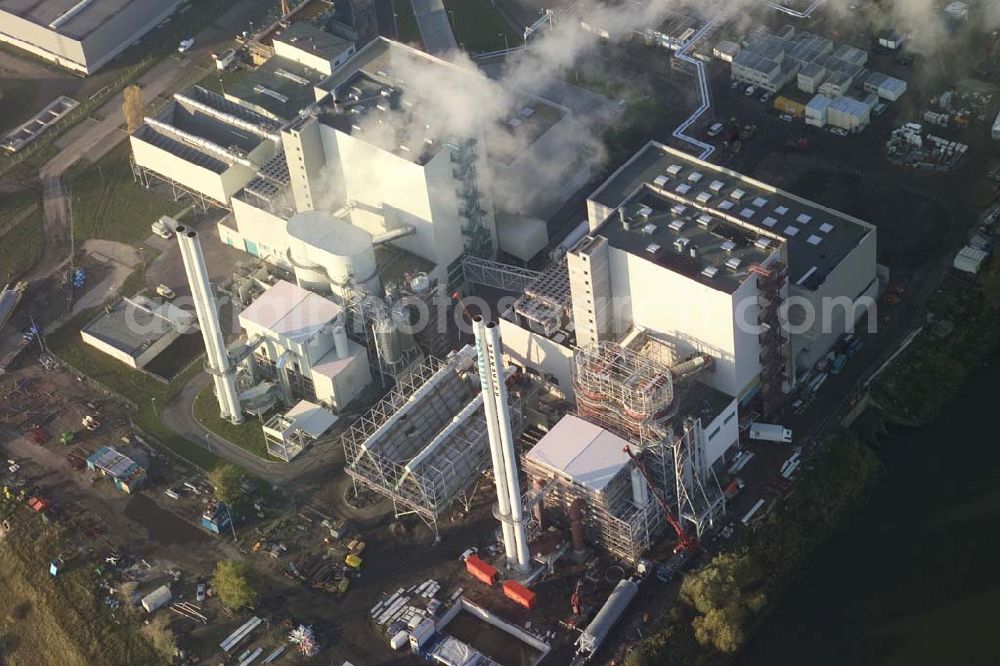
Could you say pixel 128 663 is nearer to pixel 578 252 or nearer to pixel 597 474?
pixel 597 474

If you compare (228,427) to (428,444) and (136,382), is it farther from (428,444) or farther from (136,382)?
(428,444)

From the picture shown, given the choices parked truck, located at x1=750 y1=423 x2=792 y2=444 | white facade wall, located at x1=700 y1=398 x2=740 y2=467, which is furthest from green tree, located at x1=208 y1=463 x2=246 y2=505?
parked truck, located at x1=750 y1=423 x2=792 y2=444

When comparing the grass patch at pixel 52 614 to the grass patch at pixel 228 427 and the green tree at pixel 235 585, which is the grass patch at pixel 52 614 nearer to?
the green tree at pixel 235 585

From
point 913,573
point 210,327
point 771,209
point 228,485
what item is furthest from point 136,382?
point 913,573

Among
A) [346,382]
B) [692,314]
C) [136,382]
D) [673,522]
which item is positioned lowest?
[136,382]

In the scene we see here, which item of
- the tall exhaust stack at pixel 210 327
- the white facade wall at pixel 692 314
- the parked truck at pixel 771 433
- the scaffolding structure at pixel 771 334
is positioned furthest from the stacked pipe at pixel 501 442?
the tall exhaust stack at pixel 210 327

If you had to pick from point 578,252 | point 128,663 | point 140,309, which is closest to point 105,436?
A: point 140,309
